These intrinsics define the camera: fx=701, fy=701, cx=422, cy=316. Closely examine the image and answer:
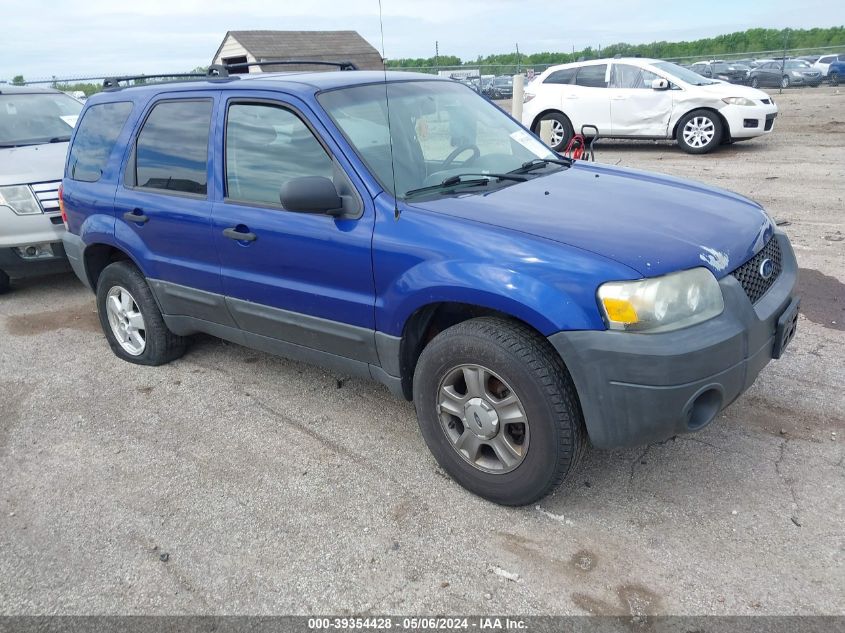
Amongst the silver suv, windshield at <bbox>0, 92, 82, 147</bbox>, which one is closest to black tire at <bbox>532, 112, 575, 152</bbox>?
windshield at <bbox>0, 92, 82, 147</bbox>

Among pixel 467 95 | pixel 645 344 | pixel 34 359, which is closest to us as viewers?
pixel 645 344

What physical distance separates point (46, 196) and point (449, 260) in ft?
16.1

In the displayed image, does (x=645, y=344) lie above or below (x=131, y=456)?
above

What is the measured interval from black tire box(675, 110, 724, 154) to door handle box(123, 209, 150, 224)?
1063 centimetres

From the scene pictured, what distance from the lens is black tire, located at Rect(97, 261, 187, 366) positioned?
15.2 ft

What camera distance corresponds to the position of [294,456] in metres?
3.68

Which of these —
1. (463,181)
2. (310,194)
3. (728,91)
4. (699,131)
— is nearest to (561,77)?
(699,131)

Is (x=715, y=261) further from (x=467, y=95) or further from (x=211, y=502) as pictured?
(x=211, y=502)

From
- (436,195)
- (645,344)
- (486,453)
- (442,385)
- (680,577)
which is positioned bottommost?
(680,577)

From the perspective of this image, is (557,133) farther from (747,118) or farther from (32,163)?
(32,163)

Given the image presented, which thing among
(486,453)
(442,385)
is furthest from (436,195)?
(486,453)

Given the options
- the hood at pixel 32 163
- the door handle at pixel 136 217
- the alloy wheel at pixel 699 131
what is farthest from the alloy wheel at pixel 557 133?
the door handle at pixel 136 217

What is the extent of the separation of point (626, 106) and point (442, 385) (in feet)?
36.3

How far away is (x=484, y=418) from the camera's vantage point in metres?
3.05
